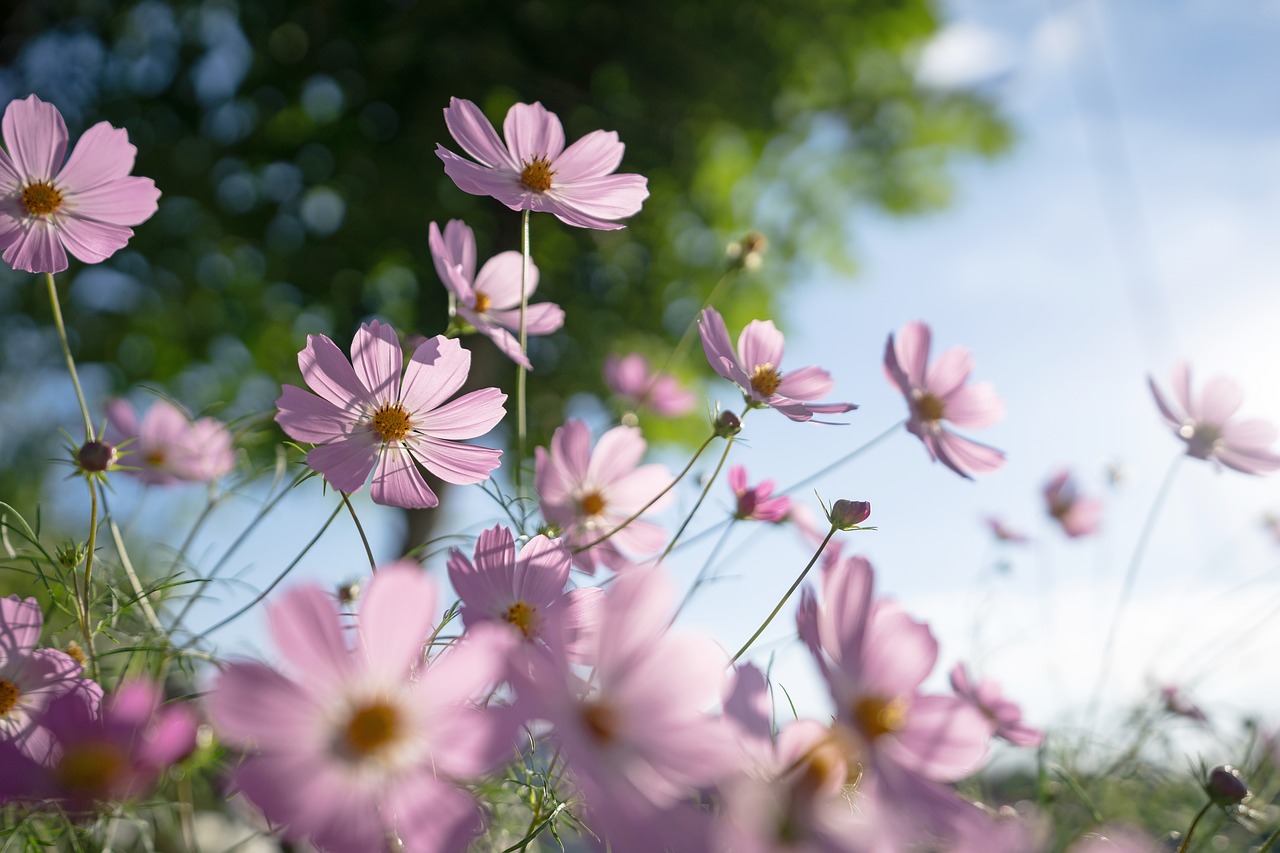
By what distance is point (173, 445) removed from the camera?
A: 604 mm

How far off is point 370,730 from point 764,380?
32 centimetres

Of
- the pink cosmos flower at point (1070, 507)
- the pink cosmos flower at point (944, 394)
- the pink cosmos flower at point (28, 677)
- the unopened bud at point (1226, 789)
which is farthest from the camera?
the pink cosmos flower at point (1070, 507)

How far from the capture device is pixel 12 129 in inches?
17.3

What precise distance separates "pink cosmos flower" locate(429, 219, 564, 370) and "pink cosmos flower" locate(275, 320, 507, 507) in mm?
45

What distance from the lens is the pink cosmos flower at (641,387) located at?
31.0 inches

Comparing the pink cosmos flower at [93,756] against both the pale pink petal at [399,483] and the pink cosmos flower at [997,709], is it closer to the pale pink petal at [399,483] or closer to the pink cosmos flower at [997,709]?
the pale pink petal at [399,483]

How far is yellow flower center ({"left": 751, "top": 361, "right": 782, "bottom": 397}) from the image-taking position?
48 cm

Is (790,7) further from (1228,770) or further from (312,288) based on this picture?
(1228,770)

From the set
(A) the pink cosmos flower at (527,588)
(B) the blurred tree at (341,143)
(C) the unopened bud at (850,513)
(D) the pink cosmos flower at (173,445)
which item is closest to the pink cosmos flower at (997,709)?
(C) the unopened bud at (850,513)

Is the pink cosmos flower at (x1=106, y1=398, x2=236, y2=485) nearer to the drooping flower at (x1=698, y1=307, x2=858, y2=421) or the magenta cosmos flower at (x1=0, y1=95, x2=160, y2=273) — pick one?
the magenta cosmos flower at (x1=0, y1=95, x2=160, y2=273)

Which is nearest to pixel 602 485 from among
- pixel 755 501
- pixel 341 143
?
pixel 755 501

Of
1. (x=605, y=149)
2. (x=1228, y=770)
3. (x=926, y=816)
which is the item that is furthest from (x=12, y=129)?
(x=1228, y=770)

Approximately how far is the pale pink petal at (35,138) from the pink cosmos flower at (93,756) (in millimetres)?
327

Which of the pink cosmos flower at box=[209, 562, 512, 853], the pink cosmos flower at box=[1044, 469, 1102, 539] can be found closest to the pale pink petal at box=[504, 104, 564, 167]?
the pink cosmos flower at box=[209, 562, 512, 853]
